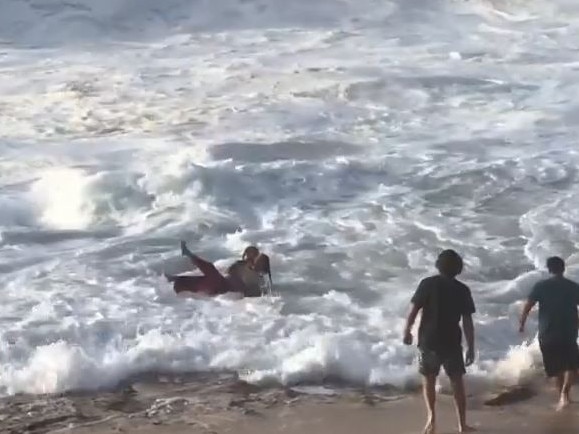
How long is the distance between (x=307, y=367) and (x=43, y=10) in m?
18.5

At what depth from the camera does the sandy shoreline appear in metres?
7.65

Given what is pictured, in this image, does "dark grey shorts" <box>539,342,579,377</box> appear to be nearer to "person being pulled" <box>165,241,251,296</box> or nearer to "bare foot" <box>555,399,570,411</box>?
"bare foot" <box>555,399,570,411</box>

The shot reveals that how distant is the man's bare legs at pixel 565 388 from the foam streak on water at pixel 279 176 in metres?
0.69

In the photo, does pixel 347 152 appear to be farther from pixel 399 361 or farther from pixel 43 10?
pixel 43 10

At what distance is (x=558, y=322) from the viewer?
7.71 meters

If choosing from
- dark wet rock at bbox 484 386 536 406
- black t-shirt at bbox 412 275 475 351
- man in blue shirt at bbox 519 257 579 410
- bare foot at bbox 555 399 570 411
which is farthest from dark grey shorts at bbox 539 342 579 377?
black t-shirt at bbox 412 275 475 351

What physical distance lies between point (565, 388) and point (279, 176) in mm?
7216

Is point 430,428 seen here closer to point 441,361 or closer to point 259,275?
point 441,361

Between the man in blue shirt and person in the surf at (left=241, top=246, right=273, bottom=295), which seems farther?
person in the surf at (left=241, top=246, right=273, bottom=295)

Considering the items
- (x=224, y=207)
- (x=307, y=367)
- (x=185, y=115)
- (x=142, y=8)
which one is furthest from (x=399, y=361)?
(x=142, y=8)

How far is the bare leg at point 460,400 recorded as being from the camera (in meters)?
7.21

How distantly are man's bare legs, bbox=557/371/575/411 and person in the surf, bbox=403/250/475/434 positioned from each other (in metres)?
1.03

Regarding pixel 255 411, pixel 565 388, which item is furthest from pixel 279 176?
pixel 565 388

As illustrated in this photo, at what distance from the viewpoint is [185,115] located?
18.0m
